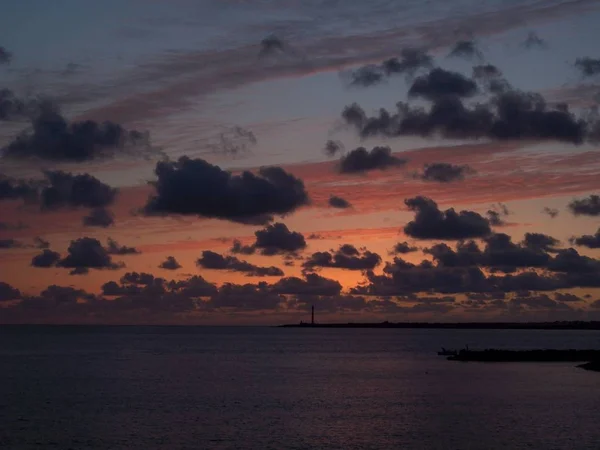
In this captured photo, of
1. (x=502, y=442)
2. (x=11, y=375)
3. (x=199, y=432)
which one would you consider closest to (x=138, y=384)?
(x=11, y=375)

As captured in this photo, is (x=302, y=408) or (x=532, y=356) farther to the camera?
(x=532, y=356)

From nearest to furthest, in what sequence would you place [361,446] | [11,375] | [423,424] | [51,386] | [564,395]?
[361,446] → [423,424] → [564,395] → [51,386] → [11,375]

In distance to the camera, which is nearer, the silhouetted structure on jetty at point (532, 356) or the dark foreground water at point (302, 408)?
the dark foreground water at point (302, 408)

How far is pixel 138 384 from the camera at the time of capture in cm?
10956

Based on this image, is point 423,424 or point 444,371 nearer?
point 423,424

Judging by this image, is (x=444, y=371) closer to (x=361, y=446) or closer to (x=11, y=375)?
(x=11, y=375)

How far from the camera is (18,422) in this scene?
72.8m

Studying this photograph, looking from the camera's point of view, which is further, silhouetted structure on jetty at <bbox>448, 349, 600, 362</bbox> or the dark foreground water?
silhouetted structure on jetty at <bbox>448, 349, 600, 362</bbox>

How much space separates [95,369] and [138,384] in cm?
3132

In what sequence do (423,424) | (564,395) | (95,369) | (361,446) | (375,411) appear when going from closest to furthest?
1. (361,446)
2. (423,424)
3. (375,411)
4. (564,395)
5. (95,369)

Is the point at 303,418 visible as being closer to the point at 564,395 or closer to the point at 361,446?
the point at 361,446

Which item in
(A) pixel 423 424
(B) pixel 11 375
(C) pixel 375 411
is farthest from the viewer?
(B) pixel 11 375

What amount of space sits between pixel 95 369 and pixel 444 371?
55069mm

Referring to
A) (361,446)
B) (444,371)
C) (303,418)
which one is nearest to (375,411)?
(303,418)
